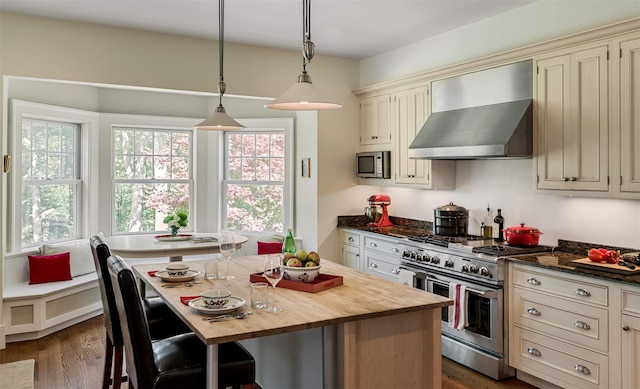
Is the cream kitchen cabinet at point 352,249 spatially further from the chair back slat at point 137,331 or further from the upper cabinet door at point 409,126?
the chair back slat at point 137,331

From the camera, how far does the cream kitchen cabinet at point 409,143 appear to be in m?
4.65

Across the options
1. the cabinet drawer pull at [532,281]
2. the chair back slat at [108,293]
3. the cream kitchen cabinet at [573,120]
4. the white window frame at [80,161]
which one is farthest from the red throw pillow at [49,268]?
the cream kitchen cabinet at [573,120]

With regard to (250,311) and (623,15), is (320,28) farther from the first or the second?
(250,311)

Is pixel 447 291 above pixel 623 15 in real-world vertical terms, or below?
below

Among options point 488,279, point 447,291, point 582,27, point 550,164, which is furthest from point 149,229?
point 582,27

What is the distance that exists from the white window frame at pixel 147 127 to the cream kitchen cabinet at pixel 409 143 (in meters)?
2.49

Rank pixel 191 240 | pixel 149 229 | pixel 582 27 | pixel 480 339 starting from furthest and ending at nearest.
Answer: pixel 149 229 < pixel 191 240 < pixel 480 339 < pixel 582 27

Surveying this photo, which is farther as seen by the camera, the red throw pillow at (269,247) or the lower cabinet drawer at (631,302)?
the red throw pillow at (269,247)

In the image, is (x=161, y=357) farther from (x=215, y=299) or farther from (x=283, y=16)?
(x=283, y=16)

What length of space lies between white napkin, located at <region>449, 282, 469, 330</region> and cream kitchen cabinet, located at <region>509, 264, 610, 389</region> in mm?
354

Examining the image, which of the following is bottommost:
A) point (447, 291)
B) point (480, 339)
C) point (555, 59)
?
point (480, 339)

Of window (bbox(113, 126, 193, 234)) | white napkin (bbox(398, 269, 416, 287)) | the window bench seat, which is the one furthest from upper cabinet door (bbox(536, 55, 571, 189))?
the window bench seat

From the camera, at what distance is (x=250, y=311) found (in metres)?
2.23

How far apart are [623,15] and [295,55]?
10.0 feet
